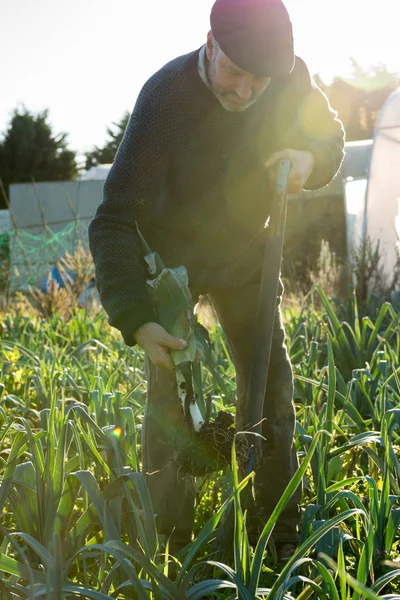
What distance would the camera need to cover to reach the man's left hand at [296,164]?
2.35 meters

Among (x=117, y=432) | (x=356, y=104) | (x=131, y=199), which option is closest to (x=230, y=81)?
(x=131, y=199)

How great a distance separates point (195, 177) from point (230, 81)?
357 millimetres

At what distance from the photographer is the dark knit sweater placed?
7.70ft

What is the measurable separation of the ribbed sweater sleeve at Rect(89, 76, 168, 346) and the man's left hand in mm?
325

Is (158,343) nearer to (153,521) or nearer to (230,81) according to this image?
(153,521)

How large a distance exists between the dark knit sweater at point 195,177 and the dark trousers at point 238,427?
5.0 inches

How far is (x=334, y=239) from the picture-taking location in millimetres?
13977

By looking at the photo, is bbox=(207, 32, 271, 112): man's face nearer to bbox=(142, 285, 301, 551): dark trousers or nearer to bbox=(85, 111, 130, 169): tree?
bbox=(142, 285, 301, 551): dark trousers

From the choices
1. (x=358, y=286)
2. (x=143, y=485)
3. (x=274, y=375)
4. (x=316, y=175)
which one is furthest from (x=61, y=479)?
(x=358, y=286)

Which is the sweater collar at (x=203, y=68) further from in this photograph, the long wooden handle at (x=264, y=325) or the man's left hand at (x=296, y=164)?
the long wooden handle at (x=264, y=325)

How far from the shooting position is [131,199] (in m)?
2.35

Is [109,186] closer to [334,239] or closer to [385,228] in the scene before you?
[385,228]

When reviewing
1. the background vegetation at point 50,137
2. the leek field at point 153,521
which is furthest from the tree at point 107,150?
the leek field at point 153,521

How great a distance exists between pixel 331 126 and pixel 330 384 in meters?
0.83
